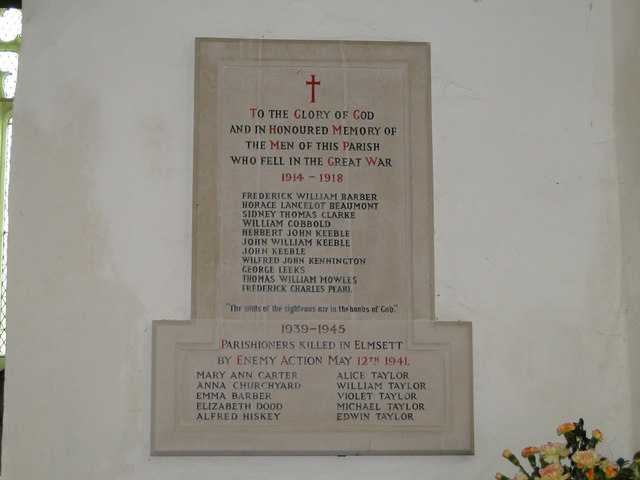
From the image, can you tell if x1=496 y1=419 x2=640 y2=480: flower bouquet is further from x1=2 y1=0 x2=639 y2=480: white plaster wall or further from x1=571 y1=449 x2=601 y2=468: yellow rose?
x1=2 y1=0 x2=639 y2=480: white plaster wall

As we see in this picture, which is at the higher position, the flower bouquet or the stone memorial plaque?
the stone memorial plaque

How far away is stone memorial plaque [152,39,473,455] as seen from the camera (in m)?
2.95

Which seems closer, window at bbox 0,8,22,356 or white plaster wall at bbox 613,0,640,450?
white plaster wall at bbox 613,0,640,450

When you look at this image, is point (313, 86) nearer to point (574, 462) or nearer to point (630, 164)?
point (630, 164)

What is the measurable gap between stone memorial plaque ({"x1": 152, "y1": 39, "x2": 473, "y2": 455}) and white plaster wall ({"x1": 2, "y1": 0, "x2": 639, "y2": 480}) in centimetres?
8

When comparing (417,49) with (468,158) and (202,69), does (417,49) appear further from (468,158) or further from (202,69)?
(202,69)

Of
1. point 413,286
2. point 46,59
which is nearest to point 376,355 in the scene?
point 413,286

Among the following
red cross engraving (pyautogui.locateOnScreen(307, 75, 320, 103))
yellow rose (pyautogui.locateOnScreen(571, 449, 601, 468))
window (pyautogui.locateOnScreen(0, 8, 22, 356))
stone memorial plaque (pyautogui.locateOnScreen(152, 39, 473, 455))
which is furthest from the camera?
window (pyautogui.locateOnScreen(0, 8, 22, 356))

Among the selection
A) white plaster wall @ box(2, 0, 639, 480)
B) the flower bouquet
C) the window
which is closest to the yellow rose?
the flower bouquet

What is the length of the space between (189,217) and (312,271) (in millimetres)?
550

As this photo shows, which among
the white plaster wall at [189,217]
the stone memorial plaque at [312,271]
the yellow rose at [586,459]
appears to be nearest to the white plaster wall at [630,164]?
the white plaster wall at [189,217]

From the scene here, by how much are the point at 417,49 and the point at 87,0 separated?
1.42 metres

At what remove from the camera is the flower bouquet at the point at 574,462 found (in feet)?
8.11

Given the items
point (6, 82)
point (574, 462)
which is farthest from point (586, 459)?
point (6, 82)
